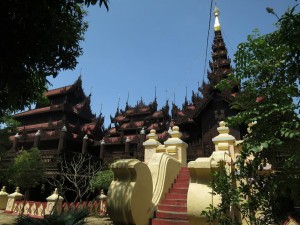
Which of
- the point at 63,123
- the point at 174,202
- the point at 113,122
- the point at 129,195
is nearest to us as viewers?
the point at 129,195

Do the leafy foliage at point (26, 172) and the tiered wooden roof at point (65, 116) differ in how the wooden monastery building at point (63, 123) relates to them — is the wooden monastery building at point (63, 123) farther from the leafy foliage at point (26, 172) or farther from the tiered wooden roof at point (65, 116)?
the leafy foliage at point (26, 172)

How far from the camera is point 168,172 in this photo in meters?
7.29

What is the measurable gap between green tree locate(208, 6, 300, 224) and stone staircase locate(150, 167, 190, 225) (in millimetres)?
2476

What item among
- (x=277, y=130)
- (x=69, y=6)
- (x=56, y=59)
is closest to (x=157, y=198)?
(x=277, y=130)

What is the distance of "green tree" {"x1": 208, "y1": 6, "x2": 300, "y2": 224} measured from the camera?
3.32m

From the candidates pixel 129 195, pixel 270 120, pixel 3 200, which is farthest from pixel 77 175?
pixel 270 120

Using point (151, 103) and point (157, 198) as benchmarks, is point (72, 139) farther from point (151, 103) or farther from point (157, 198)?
point (157, 198)

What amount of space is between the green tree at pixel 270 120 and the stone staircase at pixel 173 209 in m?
2.48

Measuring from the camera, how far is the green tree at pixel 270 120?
3324 millimetres

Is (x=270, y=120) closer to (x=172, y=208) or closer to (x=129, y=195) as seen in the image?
(x=129, y=195)

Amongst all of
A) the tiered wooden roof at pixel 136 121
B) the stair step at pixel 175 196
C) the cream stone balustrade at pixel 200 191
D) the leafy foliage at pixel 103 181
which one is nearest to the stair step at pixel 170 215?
the stair step at pixel 175 196

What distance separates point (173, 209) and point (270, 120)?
11.5ft

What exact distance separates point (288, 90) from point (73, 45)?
536 centimetres

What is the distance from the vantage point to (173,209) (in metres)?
6.15
